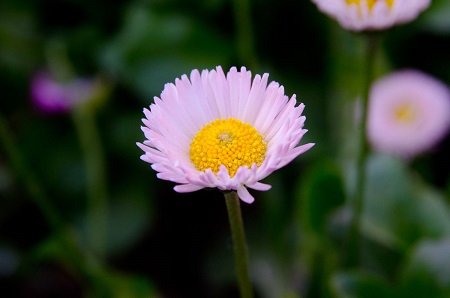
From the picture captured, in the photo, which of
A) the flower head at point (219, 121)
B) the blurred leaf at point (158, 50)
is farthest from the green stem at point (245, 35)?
the flower head at point (219, 121)

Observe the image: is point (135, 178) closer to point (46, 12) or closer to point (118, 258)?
point (118, 258)

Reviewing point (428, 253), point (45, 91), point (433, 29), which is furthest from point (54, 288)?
point (433, 29)

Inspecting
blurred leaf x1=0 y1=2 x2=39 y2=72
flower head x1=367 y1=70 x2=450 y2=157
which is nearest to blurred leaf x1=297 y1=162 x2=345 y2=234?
flower head x1=367 y1=70 x2=450 y2=157

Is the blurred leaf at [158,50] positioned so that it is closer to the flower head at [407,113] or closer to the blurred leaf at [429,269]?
the flower head at [407,113]

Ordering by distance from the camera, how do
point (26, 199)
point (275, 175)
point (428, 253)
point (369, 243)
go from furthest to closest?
point (26, 199)
point (275, 175)
point (369, 243)
point (428, 253)

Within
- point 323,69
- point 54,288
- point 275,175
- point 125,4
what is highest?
point 125,4

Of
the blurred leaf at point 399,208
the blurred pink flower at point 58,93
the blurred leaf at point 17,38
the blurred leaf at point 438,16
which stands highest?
the blurred leaf at point 17,38
